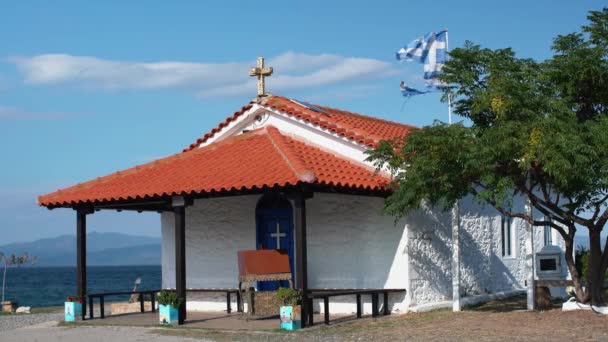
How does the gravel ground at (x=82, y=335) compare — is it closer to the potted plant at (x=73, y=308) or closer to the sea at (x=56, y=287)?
the potted plant at (x=73, y=308)

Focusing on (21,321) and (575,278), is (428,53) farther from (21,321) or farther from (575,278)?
(21,321)

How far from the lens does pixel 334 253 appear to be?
17562 mm

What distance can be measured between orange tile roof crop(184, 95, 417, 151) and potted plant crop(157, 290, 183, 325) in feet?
16.0

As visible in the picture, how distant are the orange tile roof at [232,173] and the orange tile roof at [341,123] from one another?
547 millimetres

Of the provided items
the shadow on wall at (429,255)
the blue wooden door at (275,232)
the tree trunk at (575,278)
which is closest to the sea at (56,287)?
the blue wooden door at (275,232)

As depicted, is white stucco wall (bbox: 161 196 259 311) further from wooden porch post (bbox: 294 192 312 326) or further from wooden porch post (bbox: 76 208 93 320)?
wooden porch post (bbox: 294 192 312 326)

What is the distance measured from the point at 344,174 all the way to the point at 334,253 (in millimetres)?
2054

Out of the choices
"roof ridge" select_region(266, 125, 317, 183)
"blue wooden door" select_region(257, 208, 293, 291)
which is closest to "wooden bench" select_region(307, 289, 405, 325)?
"blue wooden door" select_region(257, 208, 293, 291)

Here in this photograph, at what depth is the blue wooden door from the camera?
17.9m

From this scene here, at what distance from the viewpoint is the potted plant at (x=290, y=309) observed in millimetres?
14516

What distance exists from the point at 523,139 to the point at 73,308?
9.53m

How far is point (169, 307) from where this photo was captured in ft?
52.1

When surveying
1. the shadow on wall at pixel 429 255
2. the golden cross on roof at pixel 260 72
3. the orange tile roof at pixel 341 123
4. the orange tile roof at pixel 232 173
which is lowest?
the shadow on wall at pixel 429 255

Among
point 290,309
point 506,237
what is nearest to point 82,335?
point 290,309
